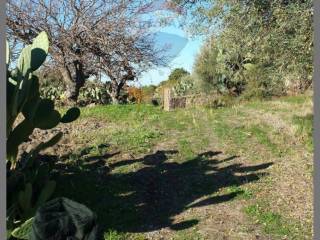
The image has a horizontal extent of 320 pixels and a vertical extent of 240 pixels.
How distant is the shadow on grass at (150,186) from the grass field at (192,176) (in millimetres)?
15

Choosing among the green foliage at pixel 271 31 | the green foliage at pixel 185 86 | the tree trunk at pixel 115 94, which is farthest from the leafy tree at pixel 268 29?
the green foliage at pixel 185 86

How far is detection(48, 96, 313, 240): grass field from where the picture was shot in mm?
7047

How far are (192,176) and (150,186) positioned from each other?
33.5 inches

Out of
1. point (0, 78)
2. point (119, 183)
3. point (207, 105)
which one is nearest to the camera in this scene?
point (0, 78)

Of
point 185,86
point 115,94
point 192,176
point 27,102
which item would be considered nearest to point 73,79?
point 115,94

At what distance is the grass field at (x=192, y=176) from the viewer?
705 cm

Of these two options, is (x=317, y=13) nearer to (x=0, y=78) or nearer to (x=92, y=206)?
(x=0, y=78)

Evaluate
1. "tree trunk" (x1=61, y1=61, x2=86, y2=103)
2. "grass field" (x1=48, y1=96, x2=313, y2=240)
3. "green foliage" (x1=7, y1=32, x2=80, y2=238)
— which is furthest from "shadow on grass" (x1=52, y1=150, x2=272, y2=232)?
"tree trunk" (x1=61, y1=61, x2=86, y2=103)

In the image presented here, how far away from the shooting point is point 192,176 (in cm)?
888

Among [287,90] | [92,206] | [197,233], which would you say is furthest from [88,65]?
[197,233]

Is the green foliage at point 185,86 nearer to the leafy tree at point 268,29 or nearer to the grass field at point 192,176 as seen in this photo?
the grass field at point 192,176

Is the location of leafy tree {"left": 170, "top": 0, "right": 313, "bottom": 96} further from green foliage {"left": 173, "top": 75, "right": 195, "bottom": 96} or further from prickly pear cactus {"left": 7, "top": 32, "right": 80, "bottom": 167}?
green foliage {"left": 173, "top": 75, "right": 195, "bottom": 96}

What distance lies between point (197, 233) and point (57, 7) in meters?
11.1

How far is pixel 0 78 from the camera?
2498 mm
